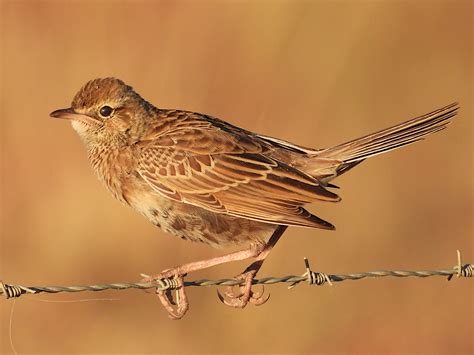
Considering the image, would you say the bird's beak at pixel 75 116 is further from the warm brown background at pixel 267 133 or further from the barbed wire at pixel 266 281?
the warm brown background at pixel 267 133

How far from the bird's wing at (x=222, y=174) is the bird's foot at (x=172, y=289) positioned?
1.85ft

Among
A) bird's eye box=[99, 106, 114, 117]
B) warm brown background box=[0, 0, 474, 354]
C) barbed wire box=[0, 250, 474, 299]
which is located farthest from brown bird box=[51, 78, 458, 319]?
warm brown background box=[0, 0, 474, 354]

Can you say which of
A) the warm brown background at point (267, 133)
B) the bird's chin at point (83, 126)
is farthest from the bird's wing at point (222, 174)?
the warm brown background at point (267, 133)

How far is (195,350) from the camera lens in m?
10.7

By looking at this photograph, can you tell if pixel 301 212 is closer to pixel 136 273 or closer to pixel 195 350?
pixel 195 350

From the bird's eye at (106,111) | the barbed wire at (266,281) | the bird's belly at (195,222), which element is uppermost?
the bird's eye at (106,111)

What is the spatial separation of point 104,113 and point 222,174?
110 cm

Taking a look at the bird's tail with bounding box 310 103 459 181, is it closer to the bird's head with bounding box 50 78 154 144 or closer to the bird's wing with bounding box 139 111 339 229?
the bird's wing with bounding box 139 111 339 229

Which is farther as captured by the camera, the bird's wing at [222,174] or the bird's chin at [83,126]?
the bird's chin at [83,126]

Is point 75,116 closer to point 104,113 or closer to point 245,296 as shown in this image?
point 104,113

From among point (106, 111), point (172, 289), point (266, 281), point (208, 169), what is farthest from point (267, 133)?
point (266, 281)

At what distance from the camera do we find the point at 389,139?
8.05 m

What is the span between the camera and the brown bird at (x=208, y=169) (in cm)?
773

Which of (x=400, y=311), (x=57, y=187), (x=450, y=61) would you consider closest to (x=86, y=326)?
(x=57, y=187)
